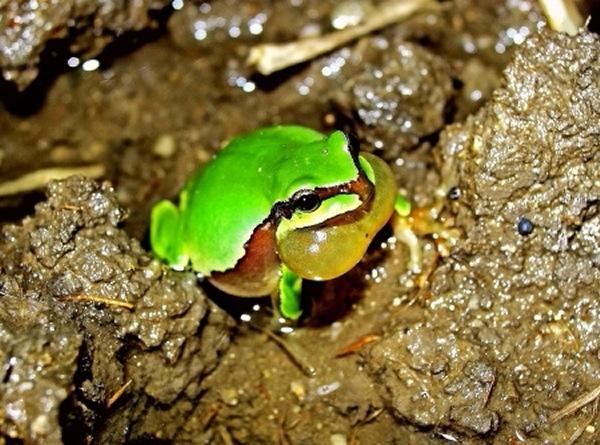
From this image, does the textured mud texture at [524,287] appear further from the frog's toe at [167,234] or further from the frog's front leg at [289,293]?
the frog's toe at [167,234]

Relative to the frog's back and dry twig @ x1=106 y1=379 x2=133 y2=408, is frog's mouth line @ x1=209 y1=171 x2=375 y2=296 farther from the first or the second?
dry twig @ x1=106 y1=379 x2=133 y2=408

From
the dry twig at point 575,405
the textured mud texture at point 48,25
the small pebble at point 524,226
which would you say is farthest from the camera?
the textured mud texture at point 48,25

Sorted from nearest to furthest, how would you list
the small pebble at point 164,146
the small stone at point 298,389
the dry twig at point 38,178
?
the small stone at point 298,389, the dry twig at point 38,178, the small pebble at point 164,146

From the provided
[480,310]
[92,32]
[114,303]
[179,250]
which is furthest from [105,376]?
[92,32]

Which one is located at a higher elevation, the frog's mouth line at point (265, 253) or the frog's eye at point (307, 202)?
the frog's eye at point (307, 202)

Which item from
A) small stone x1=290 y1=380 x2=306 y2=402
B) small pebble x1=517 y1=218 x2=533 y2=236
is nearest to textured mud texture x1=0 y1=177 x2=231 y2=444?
small stone x1=290 y1=380 x2=306 y2=402

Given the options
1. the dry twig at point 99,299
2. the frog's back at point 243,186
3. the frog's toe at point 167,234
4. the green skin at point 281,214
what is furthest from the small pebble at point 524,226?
the dry twig at point 99,299

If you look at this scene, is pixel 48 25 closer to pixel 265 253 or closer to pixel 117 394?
pixel 265 253
